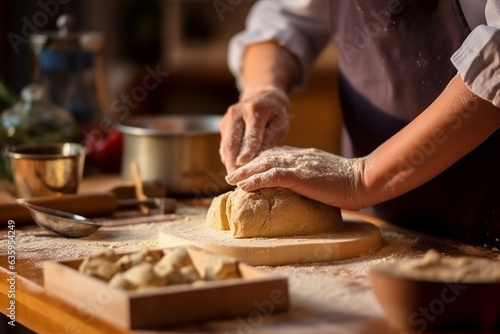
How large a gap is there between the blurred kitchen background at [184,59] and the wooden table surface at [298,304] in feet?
9.16

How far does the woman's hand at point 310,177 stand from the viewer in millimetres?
1433

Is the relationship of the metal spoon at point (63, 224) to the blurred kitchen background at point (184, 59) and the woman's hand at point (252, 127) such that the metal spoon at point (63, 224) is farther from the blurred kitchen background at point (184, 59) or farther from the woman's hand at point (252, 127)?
the blurred kitchen background at point (184, 59)

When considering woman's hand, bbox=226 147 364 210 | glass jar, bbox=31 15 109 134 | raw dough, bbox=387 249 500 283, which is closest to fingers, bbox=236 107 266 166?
woman's hand, bbox=226 147 364 210

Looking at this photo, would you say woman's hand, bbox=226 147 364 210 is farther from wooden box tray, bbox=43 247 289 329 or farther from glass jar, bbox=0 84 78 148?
glass jar, bbox=0 84 78 148

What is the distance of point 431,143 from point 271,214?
30 cm

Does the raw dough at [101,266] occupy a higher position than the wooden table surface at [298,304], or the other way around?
the raw dough at [101,266]

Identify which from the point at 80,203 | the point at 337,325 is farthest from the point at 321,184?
the point at 80,203

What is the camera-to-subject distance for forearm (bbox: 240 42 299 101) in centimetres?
189

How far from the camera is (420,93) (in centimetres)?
160

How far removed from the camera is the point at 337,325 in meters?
1.04

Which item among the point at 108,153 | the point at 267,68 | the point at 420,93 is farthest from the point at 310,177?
the point at 108,153

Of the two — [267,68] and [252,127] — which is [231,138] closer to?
[252,127]

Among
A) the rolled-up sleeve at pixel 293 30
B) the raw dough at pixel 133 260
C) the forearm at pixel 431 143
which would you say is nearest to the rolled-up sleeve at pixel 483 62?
the forearm at pixel 431 143

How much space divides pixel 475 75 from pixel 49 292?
744 mm
